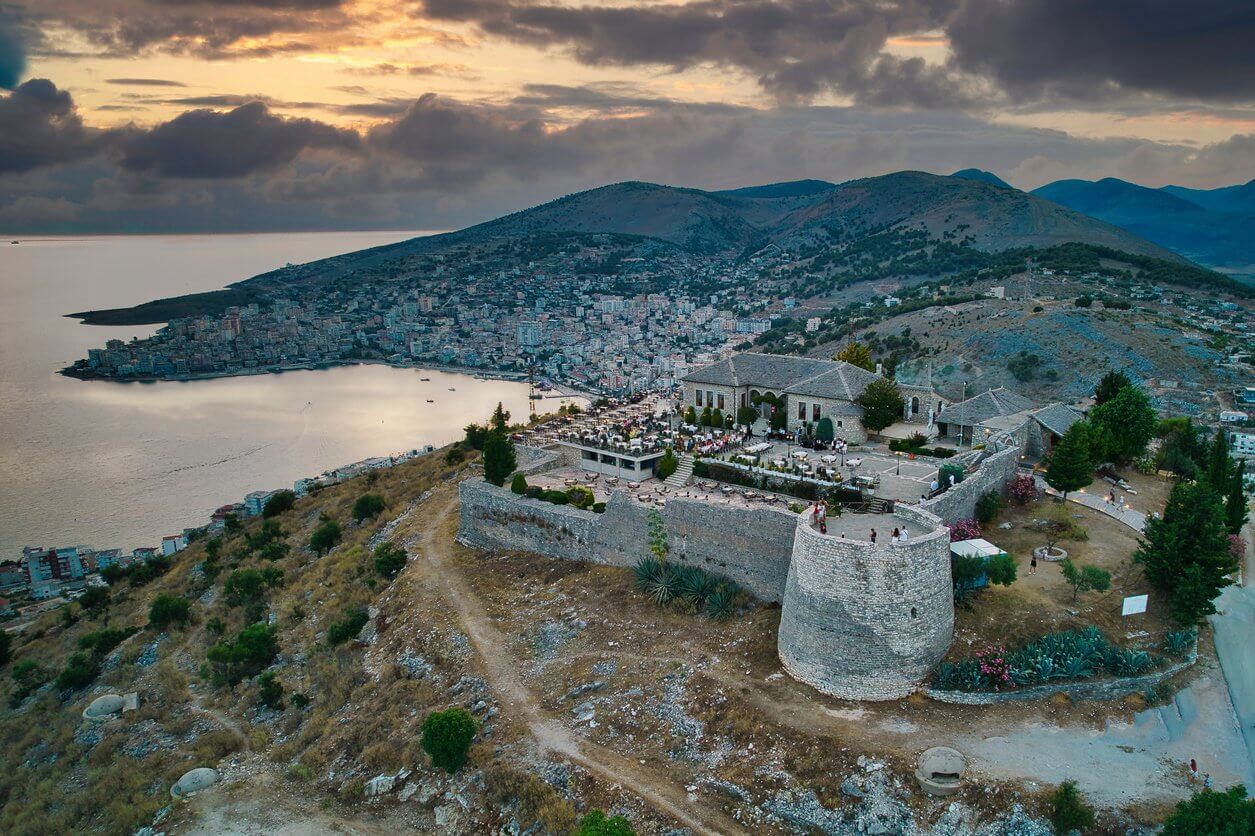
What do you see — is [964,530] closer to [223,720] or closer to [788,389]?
[788,389]

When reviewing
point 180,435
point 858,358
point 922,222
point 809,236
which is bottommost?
point 180,435

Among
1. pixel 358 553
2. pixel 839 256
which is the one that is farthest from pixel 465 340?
pixel 358 553

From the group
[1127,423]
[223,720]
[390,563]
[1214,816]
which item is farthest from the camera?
[390,563]

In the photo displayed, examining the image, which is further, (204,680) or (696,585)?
(204,680)

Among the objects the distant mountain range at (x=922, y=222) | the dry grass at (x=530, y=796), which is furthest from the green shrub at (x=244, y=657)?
the distant mountain range at (x=922, y=222)

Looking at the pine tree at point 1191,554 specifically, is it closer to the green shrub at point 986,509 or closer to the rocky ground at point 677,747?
the rocky ground at point 677,747

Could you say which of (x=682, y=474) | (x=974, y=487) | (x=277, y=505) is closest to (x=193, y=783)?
(x=682, y=474)

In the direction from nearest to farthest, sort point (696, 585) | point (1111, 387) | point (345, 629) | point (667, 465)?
point (696, 585) < point (345, 629) < point (667, 465) < point (1111, 387)
